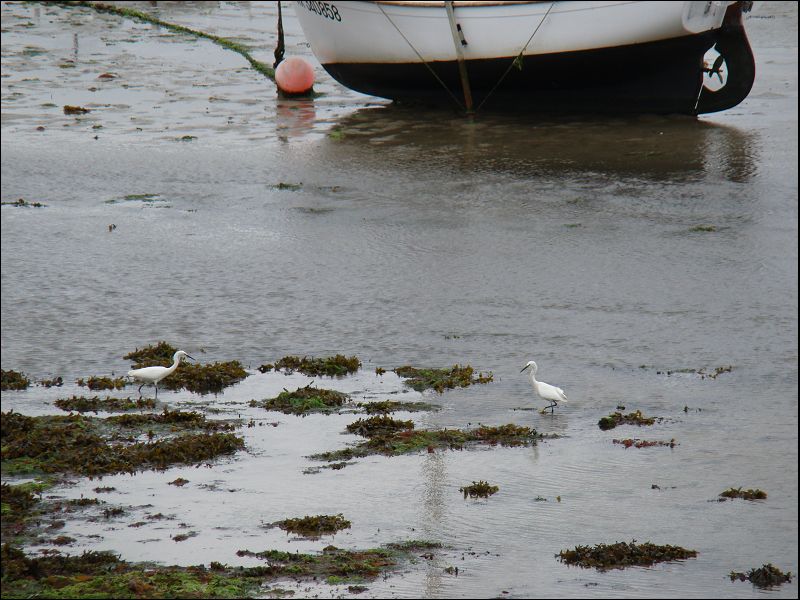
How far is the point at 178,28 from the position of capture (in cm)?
2967

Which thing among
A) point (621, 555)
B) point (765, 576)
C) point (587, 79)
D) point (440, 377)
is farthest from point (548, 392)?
point (587, 79)

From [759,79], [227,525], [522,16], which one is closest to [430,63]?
[522,16]

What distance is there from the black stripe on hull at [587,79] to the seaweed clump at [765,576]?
44.9ft

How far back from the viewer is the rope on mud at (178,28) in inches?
943

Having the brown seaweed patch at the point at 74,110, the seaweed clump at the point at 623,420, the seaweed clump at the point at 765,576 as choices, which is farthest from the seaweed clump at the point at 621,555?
the brown seaweed patch at the point at 74,110

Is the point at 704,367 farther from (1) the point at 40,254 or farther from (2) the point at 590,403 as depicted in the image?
(1) the point at 40,254

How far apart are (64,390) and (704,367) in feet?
15.4

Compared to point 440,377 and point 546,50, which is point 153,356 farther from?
point 546,50

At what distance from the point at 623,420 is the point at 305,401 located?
217 centimetres

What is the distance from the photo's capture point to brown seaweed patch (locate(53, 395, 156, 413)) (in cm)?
792

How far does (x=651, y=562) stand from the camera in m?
5.79

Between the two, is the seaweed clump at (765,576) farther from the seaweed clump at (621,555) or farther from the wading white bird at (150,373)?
the wading white bird at (150,373)

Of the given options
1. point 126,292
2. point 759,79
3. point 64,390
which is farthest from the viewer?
point 759,79

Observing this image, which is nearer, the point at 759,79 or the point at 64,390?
the point at 64,390
